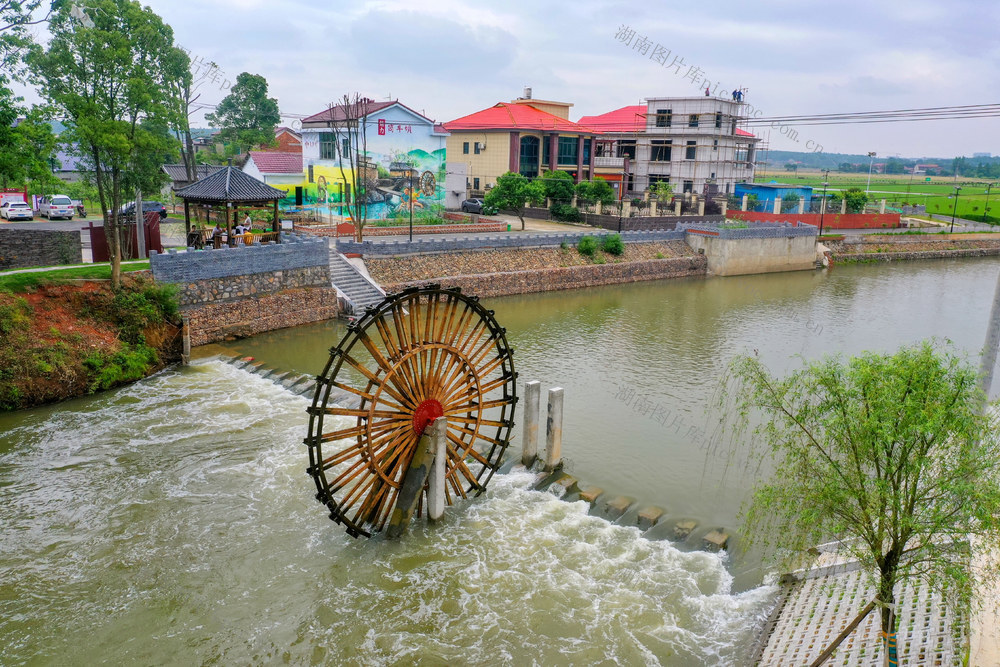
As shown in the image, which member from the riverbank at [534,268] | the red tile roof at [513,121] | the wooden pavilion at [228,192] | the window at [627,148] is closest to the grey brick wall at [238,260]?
the wooden pavilion at [228,192]

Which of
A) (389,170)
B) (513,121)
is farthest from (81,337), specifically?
(513,121)

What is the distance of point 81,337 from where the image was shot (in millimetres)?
16641

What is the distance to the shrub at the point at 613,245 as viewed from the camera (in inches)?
1330

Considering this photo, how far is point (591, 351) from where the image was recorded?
68.9ft

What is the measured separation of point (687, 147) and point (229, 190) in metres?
38.1

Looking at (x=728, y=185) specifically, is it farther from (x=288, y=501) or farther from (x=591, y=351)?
(x=288, y=501)

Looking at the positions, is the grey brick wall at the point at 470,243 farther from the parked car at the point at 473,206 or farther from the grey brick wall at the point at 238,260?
the parked car at the point at 473,206

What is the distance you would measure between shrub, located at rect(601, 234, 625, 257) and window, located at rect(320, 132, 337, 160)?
580 inches

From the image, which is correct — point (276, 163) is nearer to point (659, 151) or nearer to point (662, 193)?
point (662, 193)

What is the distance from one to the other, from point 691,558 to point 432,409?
14.8 feet

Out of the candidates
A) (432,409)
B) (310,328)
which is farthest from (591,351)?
(432,409)

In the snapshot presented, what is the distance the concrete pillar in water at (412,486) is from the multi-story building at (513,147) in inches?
1407

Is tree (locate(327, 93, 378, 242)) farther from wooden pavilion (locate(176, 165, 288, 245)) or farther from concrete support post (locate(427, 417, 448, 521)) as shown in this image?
concrete support post (locate(427, 417, 448, 521))

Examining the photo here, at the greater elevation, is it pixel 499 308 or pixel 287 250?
pixel 287 250
